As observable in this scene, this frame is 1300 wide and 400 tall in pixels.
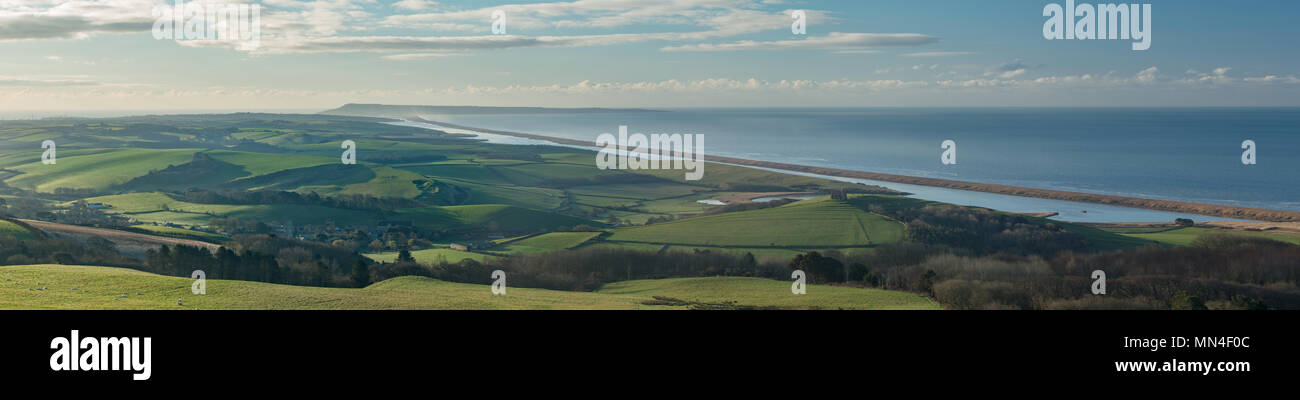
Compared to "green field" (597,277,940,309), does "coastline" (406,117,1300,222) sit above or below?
above

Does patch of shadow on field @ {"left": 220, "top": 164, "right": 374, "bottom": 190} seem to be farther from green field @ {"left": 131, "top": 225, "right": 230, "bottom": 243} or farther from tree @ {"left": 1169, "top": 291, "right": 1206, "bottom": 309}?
tree @ {"left": 1169, "top": 291, "right": 1206, "bottom": 309}

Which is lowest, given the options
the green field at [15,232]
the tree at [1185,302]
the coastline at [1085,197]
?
the tree at [1185,302]

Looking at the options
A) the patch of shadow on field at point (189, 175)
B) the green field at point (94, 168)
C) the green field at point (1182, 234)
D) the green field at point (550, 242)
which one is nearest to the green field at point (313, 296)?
the green field at point (550, 242)

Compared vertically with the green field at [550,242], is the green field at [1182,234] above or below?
above

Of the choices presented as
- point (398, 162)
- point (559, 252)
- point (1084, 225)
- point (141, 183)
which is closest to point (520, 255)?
point (559, 252)

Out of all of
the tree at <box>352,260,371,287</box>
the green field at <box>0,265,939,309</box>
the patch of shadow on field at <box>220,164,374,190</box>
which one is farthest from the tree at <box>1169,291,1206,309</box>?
the patch of shadow on field at <box>220,164,374,190</box>

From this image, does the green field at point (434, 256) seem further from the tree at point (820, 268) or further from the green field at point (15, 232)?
the tree at point (820, 268)
